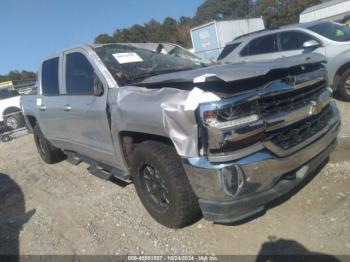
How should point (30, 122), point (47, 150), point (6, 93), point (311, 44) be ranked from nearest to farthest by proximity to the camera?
point (47, 150)
point (30, 122)
point (311, 44)
point (6, 93)

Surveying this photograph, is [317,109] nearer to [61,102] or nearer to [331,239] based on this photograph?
[331,239]

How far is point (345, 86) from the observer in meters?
6.84

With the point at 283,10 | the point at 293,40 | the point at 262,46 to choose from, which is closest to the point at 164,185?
the point at 293,40

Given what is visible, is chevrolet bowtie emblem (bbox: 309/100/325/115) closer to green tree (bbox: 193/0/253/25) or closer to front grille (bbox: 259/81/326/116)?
front grille (bbox: 259/81/326/116)

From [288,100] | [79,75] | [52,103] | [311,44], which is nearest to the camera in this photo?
[288,100]

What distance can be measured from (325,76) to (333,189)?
1.16m

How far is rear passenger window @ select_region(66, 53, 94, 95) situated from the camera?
3.99 meters

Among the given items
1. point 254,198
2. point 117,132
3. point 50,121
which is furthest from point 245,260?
point 50,121

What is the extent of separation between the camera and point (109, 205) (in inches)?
166

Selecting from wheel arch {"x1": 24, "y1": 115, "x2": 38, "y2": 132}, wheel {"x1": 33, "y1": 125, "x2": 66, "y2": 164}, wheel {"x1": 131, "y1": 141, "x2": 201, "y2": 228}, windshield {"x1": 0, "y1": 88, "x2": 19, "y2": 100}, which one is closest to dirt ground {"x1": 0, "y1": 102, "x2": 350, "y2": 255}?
wheel {"x1": 131, "y1": 141, "x2": 201, "y2": 228}

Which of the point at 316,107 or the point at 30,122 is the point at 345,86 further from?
the point at 30,122

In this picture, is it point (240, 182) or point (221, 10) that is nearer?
point (240, 182)

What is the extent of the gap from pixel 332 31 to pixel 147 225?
6128 millimetres

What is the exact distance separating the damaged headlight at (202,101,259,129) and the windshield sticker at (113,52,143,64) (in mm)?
1732
